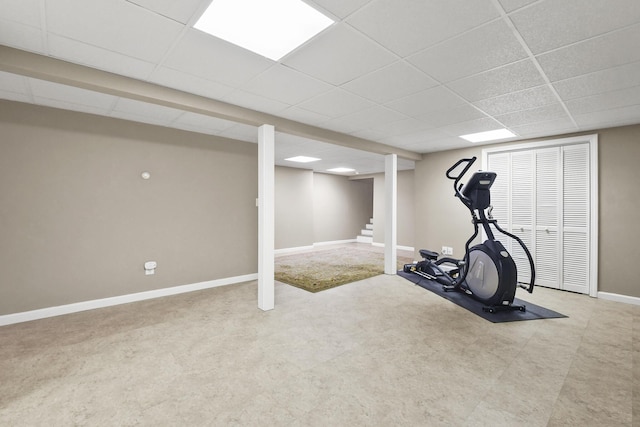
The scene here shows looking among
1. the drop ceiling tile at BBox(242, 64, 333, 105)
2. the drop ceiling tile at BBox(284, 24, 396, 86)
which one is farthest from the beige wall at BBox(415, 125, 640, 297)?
the drop ceiling tile at BBox(242, 64, 333, 105)

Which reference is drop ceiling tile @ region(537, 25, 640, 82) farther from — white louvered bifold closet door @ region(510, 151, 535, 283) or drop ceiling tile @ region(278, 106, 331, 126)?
white louvered bifold closet door @ region(510, 151, 535, 283)

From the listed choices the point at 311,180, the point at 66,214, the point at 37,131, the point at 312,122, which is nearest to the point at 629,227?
the point at 312,122

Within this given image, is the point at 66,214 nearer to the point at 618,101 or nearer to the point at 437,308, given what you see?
the point at 437,308

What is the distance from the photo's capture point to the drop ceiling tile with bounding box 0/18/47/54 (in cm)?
185

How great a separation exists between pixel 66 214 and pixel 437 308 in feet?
15.4

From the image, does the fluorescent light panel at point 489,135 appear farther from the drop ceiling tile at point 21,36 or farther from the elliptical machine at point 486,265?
the drop ceiling tile at point 21,36

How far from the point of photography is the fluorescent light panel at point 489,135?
4320mm

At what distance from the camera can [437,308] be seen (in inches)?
145

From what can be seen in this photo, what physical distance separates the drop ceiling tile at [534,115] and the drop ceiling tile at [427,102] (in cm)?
93

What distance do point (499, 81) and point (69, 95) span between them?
4.25m

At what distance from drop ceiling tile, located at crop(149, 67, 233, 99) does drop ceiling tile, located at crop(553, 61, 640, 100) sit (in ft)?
10.3

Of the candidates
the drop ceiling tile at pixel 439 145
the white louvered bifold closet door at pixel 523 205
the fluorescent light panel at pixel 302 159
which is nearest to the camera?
the white louvered bifold closet door at pixel 523 205

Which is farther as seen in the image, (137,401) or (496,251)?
(496,251)

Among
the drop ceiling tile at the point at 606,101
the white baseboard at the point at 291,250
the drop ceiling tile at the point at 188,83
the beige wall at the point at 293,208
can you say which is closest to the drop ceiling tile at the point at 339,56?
the drop ceiling tile at the point at 188,83
